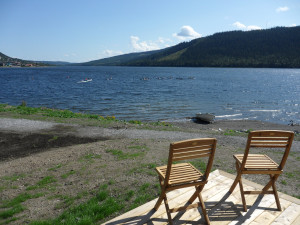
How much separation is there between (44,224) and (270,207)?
429 cm

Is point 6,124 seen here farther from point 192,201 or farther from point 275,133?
point 275,133

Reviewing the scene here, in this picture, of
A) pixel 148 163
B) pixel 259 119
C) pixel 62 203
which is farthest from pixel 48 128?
pixel 259 119

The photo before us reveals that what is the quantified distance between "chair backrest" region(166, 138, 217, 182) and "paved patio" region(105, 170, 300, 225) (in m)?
0.97

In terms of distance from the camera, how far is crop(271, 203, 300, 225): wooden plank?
3.93m

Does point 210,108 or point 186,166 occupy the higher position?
point 186,166

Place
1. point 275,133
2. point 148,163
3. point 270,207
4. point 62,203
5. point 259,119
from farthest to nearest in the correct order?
1. point 259,119
2. point 148,163
3. point 62,203
4. point 270,207
5. point 275,133

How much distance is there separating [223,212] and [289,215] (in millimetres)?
1152

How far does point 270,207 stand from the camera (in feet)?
14.3

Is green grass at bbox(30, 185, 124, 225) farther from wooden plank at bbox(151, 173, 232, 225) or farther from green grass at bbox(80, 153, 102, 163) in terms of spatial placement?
green grass at bbox(80, 153, 102, 163)

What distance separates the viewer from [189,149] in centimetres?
366

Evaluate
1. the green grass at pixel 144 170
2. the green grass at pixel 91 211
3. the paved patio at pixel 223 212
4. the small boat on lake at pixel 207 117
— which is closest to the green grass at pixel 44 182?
the green grass at pixel 91 211

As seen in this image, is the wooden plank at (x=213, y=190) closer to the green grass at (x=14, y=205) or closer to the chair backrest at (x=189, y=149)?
the chair backrest at (x=189, y=149)

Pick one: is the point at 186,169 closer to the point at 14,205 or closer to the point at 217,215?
the point at 217,215

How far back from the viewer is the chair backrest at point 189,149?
3.51 metres
